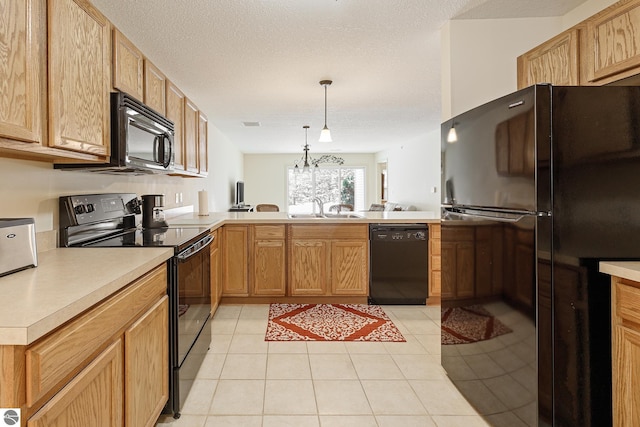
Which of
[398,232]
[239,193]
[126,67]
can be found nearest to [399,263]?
[398,232]

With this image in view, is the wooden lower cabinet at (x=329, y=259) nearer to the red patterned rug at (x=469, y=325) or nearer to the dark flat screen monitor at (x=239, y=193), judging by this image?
the red patterned rug at (x=469, y=325)

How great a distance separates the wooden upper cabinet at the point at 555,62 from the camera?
1.84m

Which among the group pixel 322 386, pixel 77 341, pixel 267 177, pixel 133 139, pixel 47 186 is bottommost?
pixel 322 386

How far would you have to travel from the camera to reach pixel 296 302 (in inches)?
146

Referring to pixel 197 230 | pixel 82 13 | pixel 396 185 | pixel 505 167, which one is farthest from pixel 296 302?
pixel 396 185

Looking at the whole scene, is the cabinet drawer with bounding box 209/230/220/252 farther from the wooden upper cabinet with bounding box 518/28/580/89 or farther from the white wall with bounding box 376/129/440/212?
the white wall with bounding box 376/129/440/212

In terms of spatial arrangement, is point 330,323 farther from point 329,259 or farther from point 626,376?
point 626,376

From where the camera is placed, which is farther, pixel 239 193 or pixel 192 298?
pixel 239 193

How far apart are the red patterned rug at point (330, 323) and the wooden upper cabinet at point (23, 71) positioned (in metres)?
2.08

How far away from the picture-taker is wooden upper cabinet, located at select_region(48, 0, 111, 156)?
1.45 metres

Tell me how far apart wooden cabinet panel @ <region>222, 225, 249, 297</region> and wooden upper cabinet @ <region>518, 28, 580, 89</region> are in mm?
2641

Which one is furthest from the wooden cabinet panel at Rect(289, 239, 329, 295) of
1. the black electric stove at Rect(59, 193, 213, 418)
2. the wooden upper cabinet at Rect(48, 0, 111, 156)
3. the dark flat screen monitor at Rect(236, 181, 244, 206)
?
the dark flat screen monitor at Rect(236, 181, 244, 206)

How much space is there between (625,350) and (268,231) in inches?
111

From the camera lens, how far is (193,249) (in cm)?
210
